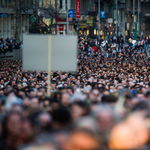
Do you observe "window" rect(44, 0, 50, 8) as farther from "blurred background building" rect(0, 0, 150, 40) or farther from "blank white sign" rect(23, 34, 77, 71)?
"blank white sign" rect(23, 34, 77, 71)

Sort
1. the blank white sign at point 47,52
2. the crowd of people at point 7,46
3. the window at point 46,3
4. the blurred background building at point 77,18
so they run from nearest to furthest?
the blank white sign at point 47,52
the crowd of people at point 7,46
the blurred background building at point 77,18
the window at point 46,3

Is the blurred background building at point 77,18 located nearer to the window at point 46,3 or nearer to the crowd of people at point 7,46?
the window at point 46,3

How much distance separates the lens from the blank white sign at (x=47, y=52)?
10555 millimetres

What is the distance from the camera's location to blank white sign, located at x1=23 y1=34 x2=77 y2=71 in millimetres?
10555

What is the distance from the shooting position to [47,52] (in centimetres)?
1062

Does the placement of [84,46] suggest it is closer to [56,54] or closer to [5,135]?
[56,54]

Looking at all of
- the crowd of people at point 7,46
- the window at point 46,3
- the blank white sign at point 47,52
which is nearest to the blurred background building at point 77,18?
the window at point 46,3

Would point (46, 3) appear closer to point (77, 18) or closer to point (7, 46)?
point (77, 18)

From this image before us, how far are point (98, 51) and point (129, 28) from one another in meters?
41.8

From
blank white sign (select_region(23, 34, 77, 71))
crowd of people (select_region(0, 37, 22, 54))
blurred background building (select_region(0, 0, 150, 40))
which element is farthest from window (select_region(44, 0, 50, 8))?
blank white sign (select_region(23, 34, 77, 71))

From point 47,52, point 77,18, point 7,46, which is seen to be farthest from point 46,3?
point 47,52

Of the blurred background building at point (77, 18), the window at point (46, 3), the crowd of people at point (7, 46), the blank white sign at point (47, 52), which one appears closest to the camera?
the blank white sign at point (47, 52)

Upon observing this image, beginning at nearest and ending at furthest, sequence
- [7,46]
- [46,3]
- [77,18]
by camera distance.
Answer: [7,46] < [46,3] < [77,18]

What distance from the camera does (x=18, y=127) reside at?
219 inches
